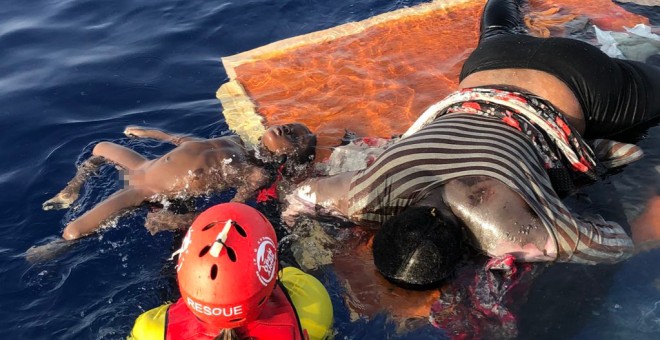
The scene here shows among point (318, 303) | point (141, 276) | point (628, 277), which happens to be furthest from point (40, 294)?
point (628, 277)

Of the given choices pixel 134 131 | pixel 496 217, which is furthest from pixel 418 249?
pixel 134 131

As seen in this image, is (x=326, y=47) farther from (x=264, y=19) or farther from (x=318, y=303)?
(x=318, y=303)

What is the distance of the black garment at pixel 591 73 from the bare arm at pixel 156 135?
93.6 inches

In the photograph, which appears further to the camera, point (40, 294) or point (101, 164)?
point (101, 164)

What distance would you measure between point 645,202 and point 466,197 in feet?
4.79

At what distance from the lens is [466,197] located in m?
3.13

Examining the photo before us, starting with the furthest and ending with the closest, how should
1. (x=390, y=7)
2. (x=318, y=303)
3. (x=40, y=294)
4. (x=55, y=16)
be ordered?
(x=55, y=16) < (x=390, y=7) < (x=40, y=294) < (x=318, y=303)

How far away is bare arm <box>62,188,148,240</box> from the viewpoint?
3.87 m

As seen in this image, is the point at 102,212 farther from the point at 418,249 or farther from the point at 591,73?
the point at 591,73

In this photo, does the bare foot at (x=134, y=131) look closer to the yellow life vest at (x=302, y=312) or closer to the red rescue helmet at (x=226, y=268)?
the yellow life vest at (x=302, y=312)

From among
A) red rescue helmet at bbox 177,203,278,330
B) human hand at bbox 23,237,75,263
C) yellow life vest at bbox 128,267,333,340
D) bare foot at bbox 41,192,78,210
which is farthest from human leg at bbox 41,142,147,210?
red rescue helmet at bbox 177,203,278,330

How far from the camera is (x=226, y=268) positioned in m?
2.26

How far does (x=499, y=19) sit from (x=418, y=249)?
2.96 m

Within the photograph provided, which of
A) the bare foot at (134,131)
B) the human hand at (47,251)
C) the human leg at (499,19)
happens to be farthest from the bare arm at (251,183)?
the human leg at (499,19)
